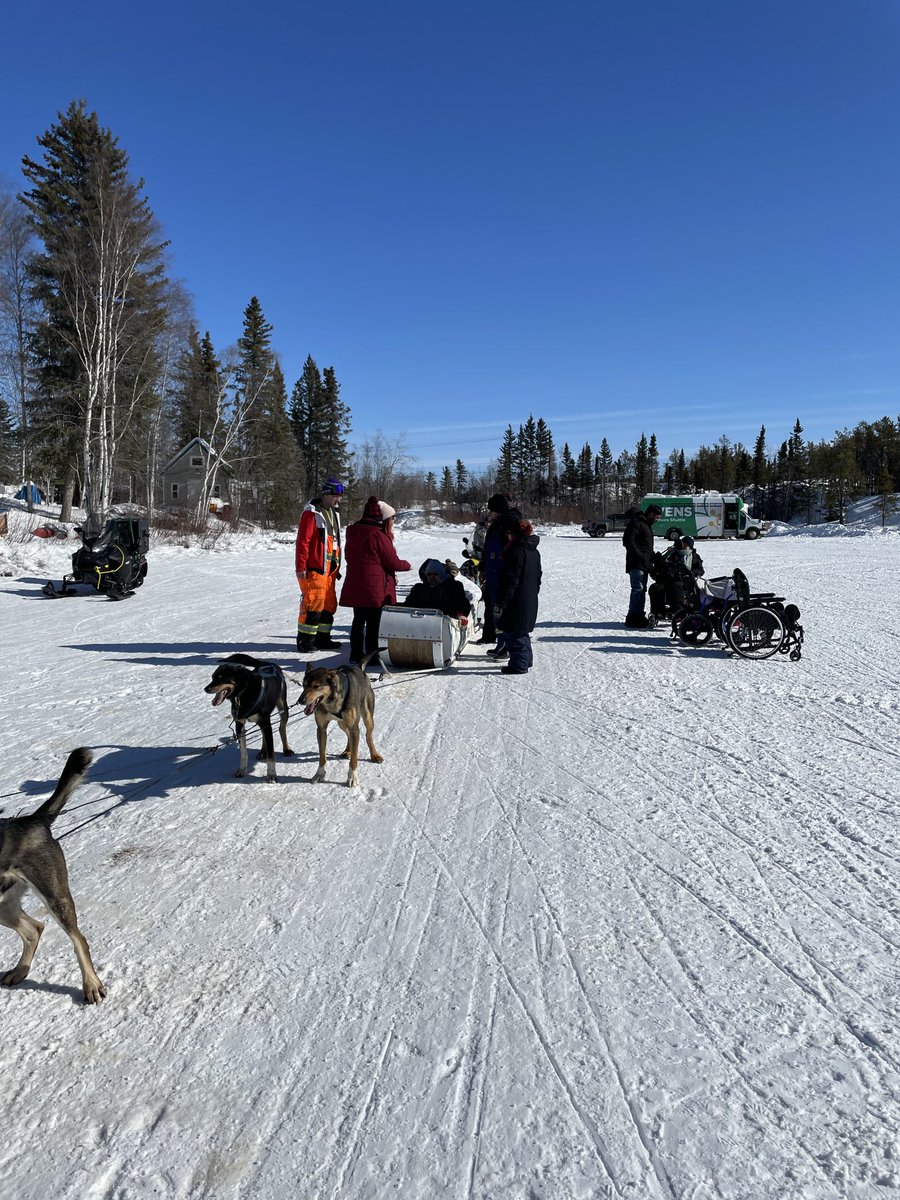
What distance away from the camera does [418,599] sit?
796 cm

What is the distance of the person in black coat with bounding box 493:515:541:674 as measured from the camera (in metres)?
7.55

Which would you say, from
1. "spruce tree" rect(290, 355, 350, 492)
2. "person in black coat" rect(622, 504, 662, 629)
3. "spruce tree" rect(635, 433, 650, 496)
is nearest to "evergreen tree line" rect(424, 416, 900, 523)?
"spruce tree" rect(635, 433, 650, 496)

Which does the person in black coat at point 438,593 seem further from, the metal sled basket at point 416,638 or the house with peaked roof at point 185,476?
the house with peaked roof at point 185,476

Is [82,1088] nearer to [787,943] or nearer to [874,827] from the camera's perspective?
[787,943]

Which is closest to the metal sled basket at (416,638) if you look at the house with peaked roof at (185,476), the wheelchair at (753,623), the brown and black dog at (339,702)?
the brown and black dog at (339,702)

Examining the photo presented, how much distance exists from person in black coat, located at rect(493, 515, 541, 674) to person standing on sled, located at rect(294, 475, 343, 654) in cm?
202

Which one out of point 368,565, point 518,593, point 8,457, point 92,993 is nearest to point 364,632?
point 368,565

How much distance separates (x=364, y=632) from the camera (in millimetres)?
7793

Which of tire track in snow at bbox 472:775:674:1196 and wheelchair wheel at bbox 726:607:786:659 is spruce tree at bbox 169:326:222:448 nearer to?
wheelchair wheel at bbox 726:607:786:659

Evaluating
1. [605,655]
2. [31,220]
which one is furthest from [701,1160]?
[31,220]

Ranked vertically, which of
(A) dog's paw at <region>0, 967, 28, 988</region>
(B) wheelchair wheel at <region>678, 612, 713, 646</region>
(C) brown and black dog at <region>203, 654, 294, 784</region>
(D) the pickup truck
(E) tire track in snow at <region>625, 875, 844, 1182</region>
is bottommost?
(E) tire track in snow at <region>625, 875, 844, 1182</region>

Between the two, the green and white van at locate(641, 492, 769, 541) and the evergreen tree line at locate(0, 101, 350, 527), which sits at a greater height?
the evergreen tree line at locate(0, 101, 350, 527)

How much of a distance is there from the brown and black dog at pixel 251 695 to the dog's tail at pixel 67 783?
1.48 metres

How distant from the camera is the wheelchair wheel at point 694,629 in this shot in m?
9.03
